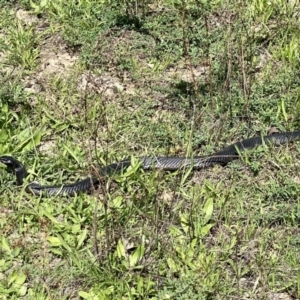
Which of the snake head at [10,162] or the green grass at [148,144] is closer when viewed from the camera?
the green grass at [148,144]

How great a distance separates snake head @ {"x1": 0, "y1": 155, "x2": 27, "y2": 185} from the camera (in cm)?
456

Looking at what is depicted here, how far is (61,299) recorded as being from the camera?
12.2ft

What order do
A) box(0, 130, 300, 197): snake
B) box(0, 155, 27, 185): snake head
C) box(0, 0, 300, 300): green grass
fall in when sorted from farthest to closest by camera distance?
1. box(0, 155, 27, 185): snake head
2. box(0, 130, 300, 197): snake
3. box(0, 0, 300, 300): green grass

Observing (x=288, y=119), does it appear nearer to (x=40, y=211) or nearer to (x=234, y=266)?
(x=234, y=266)

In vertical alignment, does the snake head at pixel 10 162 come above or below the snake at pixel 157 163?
above

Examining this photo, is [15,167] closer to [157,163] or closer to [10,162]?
[10,162]

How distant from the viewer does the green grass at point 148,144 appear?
149 inches

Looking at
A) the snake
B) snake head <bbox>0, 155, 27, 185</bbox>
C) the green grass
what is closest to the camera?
the green grass

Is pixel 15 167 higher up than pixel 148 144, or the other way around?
pixel 15 167

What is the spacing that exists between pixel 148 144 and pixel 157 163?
0.36 meters

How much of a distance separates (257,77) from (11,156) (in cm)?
211

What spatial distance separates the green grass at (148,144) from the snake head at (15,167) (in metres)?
0.06

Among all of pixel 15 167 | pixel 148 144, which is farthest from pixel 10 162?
pixel 148 144

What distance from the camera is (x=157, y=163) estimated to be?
4.58 m
